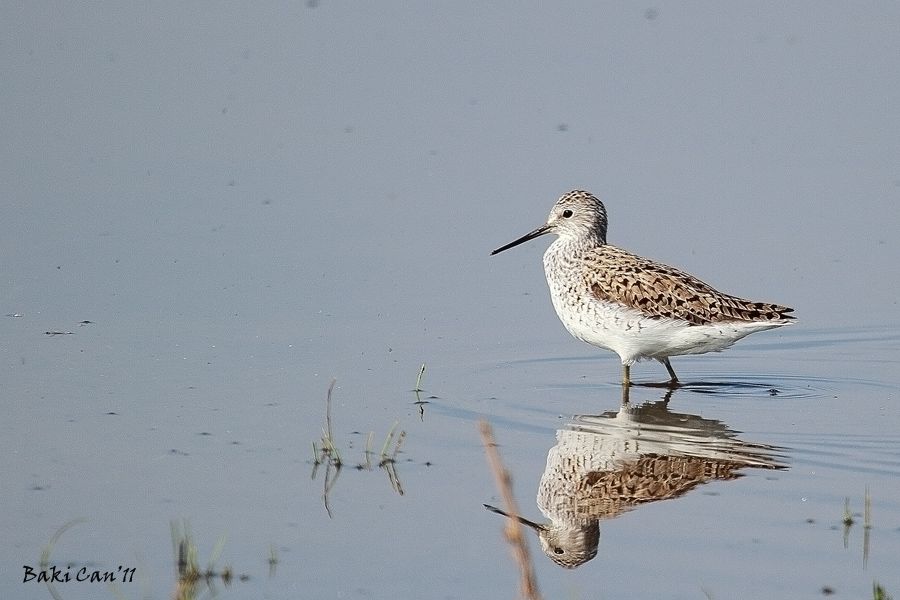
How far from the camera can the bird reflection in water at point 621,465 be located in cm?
671

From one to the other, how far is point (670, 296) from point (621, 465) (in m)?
2.29

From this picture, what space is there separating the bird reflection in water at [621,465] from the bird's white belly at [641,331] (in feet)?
2.15

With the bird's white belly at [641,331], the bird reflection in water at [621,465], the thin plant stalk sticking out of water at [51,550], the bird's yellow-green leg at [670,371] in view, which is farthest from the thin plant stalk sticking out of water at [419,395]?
the thin plant stalk sticking out of water at [51,550]

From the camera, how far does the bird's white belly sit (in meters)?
9.67

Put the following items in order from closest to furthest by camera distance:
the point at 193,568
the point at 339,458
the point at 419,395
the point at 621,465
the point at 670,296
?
1. the point at 193,568
2. the point at 339,458
3. the point at 621,465
4. the point at 419,395
5. the point at 670,296

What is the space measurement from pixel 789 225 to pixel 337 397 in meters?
5.11

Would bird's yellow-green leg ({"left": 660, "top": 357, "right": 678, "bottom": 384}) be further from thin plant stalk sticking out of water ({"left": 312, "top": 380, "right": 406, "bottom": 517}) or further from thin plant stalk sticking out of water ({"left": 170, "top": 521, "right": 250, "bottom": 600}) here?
thin plant stalk sticking out of water ({"left": 170, "top": 521, "right": 250, "bottom": 600})

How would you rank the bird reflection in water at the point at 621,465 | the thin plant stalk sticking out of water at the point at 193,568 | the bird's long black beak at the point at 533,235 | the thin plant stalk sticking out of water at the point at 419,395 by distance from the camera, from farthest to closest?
the bird's long black beak at the point at 533,235, the thin plant stalk sticking out of water at the point at 419,395, the bird reflection in water at the point at 621,465, the thin plant stalk sticking out of water at the point at 193,568

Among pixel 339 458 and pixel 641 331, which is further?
pixel 641 331

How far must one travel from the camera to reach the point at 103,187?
12828mm

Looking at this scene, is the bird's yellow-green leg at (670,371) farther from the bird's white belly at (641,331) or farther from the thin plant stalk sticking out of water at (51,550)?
the thin plant stalk sticking out of water at (51,550)

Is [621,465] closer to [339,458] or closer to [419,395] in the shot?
[339,458]

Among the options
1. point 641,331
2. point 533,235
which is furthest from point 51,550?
point 533,235

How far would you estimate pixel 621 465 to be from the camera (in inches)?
307
